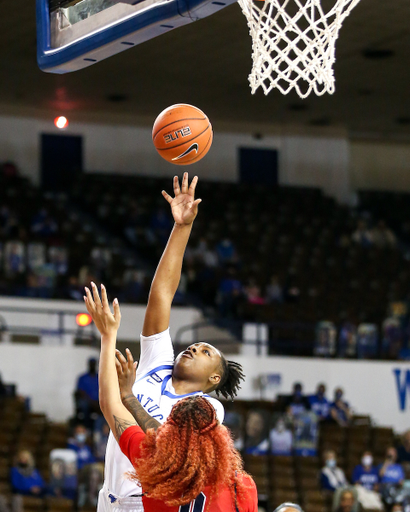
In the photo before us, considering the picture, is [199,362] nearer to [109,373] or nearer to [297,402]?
[109,373]

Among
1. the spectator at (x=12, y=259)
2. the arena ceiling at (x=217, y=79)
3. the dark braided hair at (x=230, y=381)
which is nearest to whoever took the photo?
the dark braided hair at (x=230, y=381)

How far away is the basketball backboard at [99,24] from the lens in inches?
147

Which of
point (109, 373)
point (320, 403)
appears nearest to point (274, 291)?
point (320, 403)

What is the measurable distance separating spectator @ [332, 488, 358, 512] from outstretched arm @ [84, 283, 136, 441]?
23.1 ft

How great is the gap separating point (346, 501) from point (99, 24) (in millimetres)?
6610

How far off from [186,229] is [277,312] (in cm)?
1040

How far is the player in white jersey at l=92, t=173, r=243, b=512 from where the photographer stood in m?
3.41

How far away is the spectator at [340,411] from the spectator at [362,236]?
5716 mm

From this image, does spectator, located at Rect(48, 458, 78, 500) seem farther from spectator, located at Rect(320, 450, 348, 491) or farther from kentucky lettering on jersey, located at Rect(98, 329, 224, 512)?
kentucky lettering on jersey, located at Rect(98, 329, 224, 512)

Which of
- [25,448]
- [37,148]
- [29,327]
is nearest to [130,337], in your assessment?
[29,327]

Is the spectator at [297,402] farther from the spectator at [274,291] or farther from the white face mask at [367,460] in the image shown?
the spectator at [274,291]

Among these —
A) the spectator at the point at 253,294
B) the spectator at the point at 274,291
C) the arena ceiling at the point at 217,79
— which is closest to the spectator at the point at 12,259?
the arena ceiling at the point at 217,79

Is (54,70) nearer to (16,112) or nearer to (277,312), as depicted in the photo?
(277,312)

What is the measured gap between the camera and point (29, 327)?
13023mm
